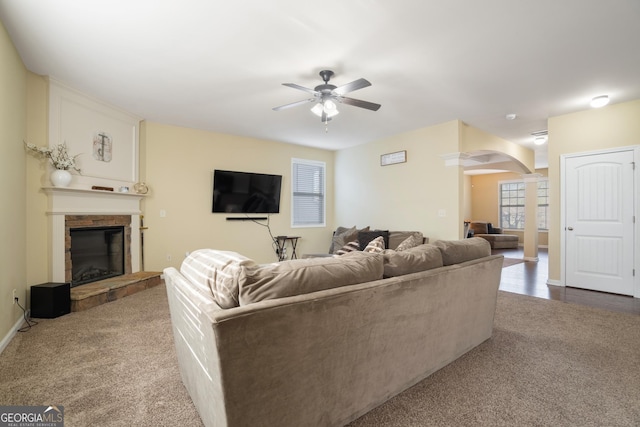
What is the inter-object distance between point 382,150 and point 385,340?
4699 mm

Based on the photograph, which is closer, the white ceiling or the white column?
the white ceiling

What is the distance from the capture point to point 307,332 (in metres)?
1.29

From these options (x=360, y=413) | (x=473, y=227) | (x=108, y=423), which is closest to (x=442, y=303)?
(x=360, y=413)

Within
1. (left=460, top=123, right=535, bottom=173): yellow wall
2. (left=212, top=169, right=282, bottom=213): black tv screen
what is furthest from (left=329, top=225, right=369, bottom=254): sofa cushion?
(left=460, top=123, right=535, bottom=173): yellow wall

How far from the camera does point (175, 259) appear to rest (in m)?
5.00

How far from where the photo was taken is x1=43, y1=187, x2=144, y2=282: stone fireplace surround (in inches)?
→ 135

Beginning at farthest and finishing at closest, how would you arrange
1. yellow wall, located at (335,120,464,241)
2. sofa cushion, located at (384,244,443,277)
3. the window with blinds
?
the window with blinds → yellow wall, located at (335,120,464,241) → sofa cushion, located at (384,244,443,277)

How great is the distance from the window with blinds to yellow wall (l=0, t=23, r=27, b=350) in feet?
13.5

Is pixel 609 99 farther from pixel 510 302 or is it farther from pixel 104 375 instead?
pixel 104 375

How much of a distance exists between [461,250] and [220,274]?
179cm

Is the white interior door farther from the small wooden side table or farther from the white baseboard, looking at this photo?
the white baseboard

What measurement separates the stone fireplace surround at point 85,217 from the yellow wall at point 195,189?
252 millimetres

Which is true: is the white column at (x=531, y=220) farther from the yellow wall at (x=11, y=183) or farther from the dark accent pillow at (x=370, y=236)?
the yellow wall at (x=11, y=183)

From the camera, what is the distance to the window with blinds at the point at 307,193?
21.1 feet
